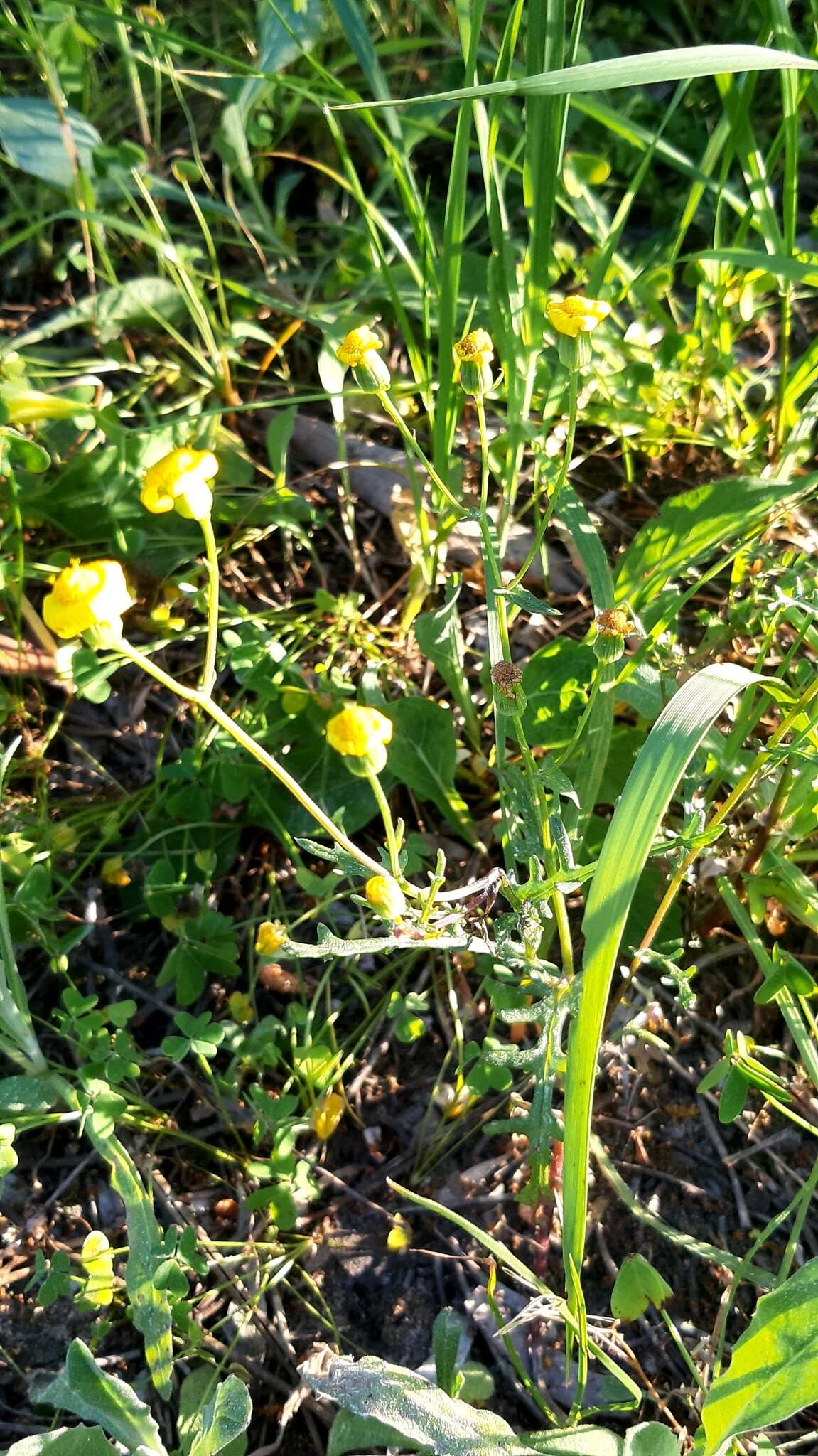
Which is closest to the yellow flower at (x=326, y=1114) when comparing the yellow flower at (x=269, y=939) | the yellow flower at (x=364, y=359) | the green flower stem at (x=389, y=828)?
the yellow flower at (x=269, y=939)

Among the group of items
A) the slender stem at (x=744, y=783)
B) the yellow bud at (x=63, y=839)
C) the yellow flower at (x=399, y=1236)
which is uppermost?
the slender stem at (x=744, y=783)

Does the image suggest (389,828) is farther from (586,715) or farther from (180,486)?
(180,486)

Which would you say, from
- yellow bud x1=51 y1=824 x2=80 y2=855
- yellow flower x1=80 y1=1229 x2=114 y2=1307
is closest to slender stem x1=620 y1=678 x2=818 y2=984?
yellow flower x1=80 y1=1229 x2=114 y2=1307

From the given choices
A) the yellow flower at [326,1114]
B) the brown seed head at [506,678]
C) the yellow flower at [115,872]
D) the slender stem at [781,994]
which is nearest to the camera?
the brown seed head at [506,678]

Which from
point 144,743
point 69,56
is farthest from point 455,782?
point 69,56

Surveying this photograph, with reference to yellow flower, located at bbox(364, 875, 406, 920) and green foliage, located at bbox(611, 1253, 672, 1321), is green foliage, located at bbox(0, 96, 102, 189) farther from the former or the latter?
green foliage, located at bbox(611, 1253, 672, 1321)

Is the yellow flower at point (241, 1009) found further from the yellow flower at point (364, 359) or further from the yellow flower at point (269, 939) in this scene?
the yellow flower at point (364, 359)
